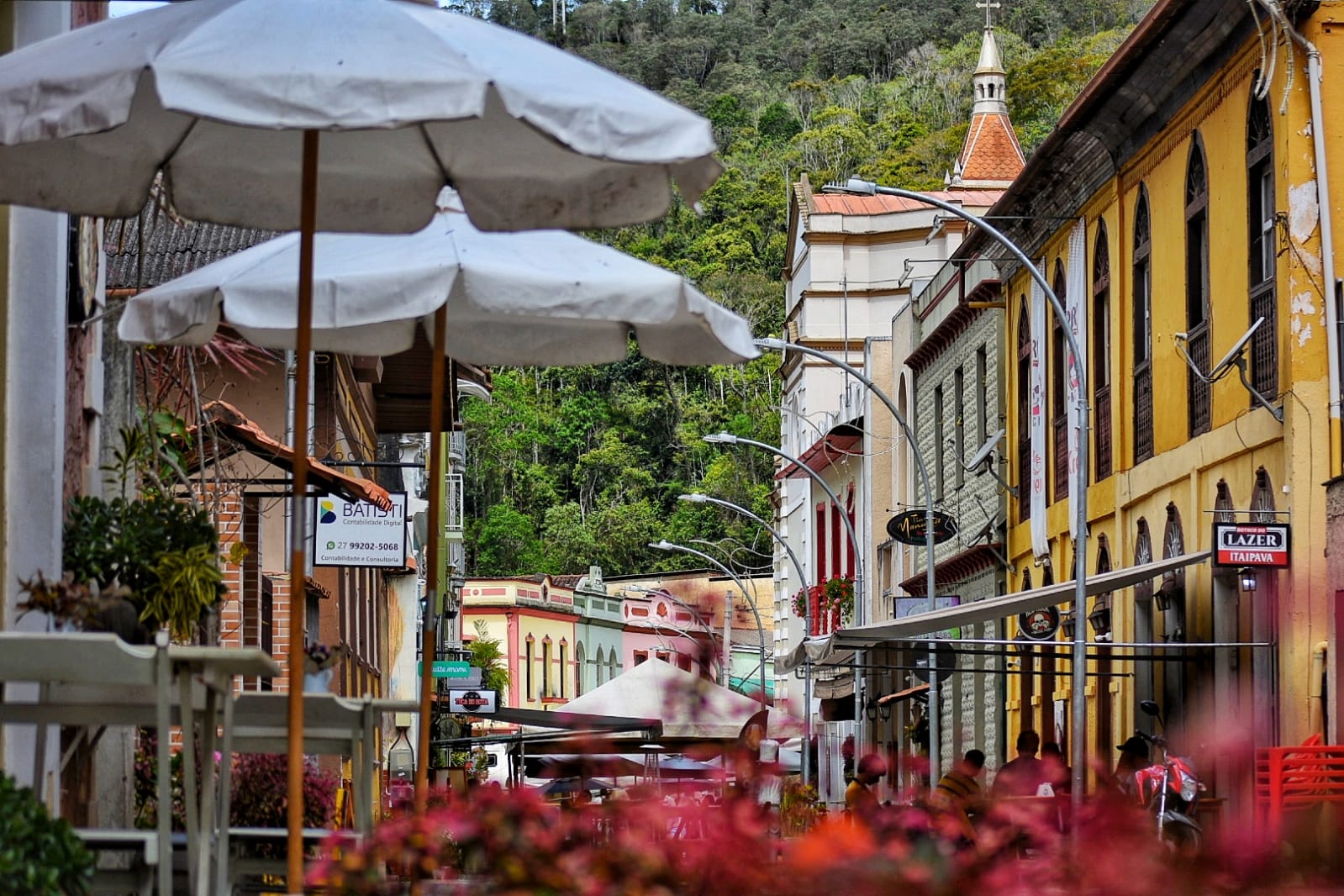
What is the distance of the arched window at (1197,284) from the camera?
21.2 meters

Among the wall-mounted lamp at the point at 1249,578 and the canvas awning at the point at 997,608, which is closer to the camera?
the wall-mounted lamp at the point at 1249,578

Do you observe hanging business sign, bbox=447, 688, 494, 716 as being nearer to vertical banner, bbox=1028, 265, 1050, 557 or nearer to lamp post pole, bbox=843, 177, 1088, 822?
vertical banner, bbox=1028, 265, 1050, 557

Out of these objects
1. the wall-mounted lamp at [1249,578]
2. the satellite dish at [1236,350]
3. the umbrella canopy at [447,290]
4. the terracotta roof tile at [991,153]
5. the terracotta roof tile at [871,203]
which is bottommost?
the wall-mounted lamp at [1249,578]

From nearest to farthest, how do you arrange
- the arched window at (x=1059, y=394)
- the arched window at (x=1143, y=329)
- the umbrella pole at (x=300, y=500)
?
the umbrella pole at (x=300, y=500)
the arched window at (x=1143, y=329)
the arched window at (x=1059, y=394)

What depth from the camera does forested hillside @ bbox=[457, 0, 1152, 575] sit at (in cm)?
8488

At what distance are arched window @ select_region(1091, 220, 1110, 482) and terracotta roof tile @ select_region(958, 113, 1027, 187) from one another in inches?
1163

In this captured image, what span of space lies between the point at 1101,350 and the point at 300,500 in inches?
770

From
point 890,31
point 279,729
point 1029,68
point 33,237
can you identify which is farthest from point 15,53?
point 890,31

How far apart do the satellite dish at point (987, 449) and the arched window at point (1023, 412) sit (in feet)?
1.97

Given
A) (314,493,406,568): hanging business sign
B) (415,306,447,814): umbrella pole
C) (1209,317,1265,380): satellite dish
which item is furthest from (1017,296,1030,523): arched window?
(415,306,447,814): umbrella pole

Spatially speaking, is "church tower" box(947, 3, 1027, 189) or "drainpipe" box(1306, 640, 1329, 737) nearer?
"drainpipe" box(1306, 640, 1329, 737)

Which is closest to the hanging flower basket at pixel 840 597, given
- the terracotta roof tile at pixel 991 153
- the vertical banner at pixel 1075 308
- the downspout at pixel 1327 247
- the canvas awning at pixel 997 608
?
the terracotta roof tile at pixel 991 153

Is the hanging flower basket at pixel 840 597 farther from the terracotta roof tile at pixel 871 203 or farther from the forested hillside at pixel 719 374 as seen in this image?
the forested hillside at pixel 719 374

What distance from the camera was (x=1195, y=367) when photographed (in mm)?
20406
